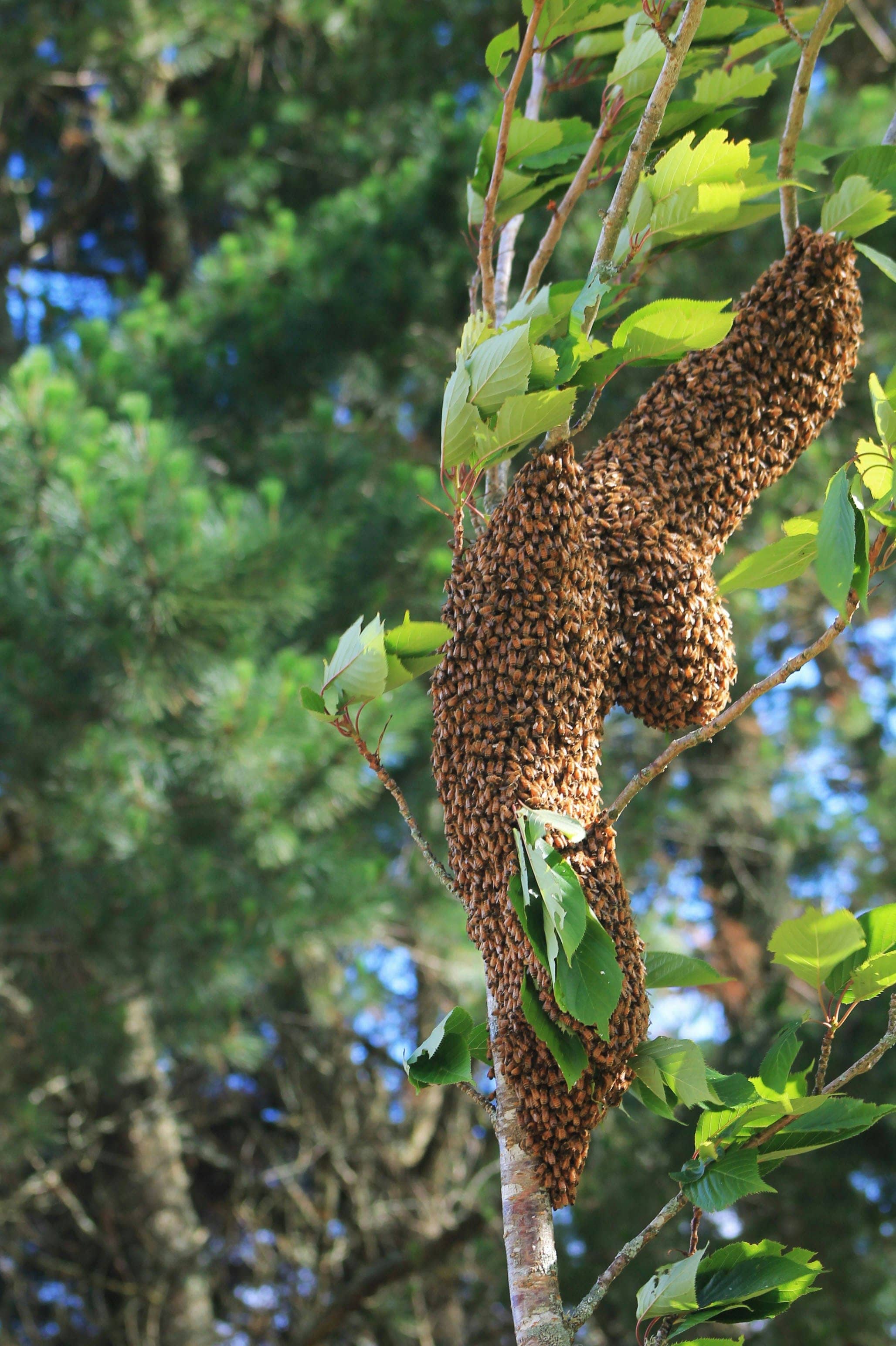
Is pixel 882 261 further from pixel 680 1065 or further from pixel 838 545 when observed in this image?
pixel 680 1065

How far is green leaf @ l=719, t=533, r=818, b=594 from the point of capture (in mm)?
749

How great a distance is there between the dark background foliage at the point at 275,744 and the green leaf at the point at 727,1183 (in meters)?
1.23

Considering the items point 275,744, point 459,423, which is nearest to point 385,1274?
point 275,744

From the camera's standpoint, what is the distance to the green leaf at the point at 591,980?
0.59 m

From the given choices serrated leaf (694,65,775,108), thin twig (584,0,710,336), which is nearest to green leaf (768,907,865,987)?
thin twig (584,0,710,336)

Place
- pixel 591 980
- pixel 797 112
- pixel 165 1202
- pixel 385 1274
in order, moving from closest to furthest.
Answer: pixel 591 980
pixel 797 112
pixel 385 1274
pixel 165 1202

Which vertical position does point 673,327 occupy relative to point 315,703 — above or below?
above

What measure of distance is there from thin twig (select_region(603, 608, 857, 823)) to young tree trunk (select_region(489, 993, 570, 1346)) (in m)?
0.17

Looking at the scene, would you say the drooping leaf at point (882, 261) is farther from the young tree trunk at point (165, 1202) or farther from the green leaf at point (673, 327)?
the young tree trunk at point (165, 1202)

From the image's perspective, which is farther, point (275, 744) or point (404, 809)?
point (275, 744)

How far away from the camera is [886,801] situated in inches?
177

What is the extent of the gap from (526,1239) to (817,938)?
24cm

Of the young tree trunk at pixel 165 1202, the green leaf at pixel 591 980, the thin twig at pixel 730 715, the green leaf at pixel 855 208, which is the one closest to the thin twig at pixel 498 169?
the green leaf at pixel 855 208

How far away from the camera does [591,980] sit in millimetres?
596
